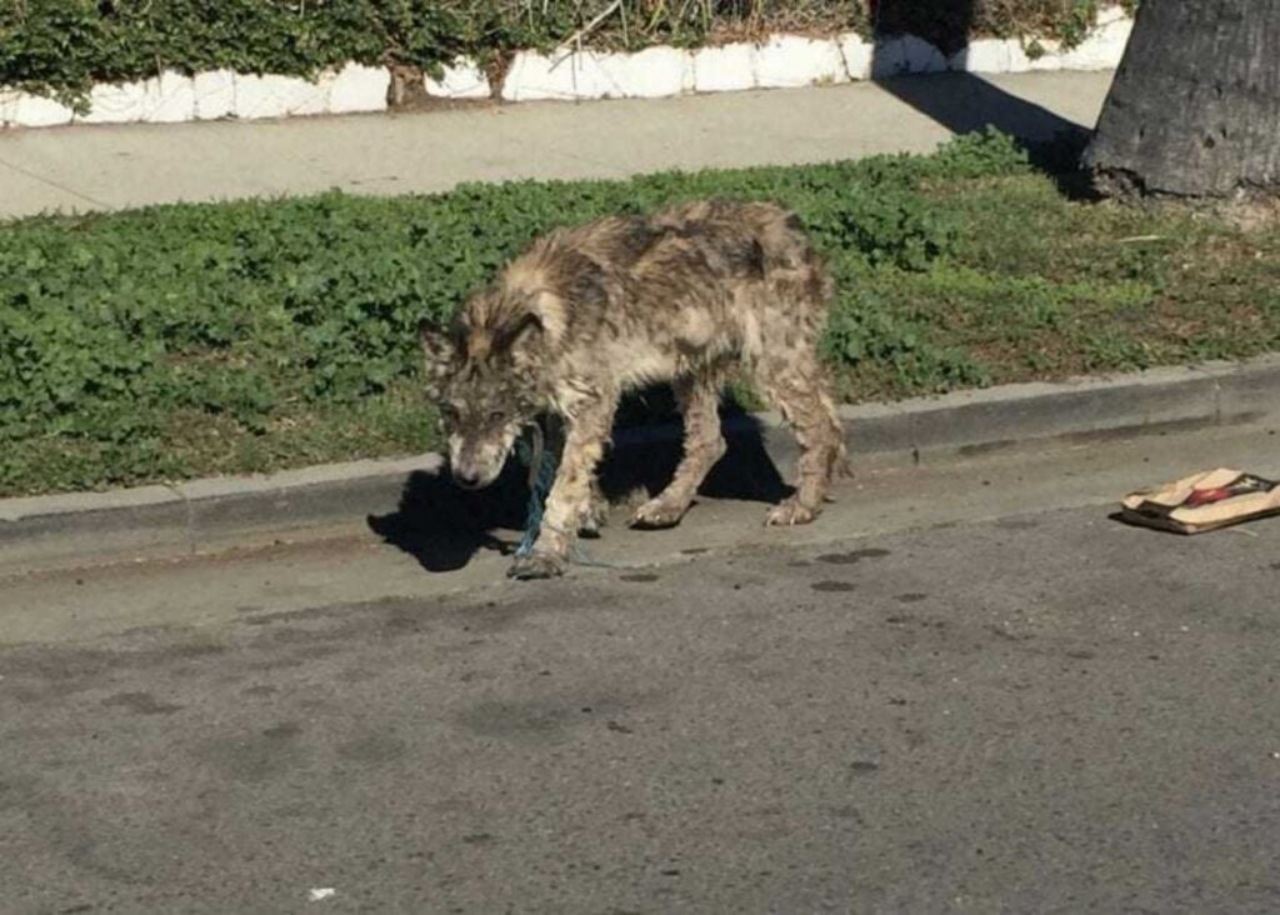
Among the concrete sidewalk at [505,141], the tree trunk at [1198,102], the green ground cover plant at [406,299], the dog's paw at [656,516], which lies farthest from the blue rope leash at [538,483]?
the tree trunk at [1198,102]

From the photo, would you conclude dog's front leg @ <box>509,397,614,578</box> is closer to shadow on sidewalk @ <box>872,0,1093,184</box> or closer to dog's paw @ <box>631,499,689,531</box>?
dog's paw @ <box>631,499,689,531</box>

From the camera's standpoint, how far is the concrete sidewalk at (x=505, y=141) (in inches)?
504

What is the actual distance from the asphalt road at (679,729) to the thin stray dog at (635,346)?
0.85 feet

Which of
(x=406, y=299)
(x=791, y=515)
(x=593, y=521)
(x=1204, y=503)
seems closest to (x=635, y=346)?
(x=593, y=521)

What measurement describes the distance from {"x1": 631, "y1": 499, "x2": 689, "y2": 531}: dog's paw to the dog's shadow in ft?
0.92

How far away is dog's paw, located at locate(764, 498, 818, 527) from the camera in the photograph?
884 cm

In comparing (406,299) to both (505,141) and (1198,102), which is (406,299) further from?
(505,141)

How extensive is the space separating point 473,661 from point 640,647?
0.50 m

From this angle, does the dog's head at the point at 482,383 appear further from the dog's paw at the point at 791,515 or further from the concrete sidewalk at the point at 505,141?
the concrete sidewalk at the point at 505,141

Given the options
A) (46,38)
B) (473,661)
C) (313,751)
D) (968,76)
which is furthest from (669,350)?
(968,76)

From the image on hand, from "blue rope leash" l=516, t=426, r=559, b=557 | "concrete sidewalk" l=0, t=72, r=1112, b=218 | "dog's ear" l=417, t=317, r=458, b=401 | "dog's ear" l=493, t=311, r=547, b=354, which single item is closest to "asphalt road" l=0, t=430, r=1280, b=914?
"blue rope leash" l=516, t=426, r=559, b=557

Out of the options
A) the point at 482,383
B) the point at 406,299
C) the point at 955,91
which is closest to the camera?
the point at 482,383

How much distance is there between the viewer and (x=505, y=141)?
1399 cm

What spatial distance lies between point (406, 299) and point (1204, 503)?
3.12 meters
